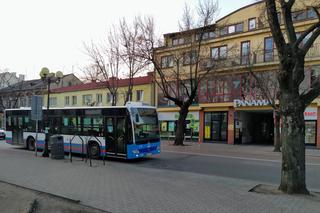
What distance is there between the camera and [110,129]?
13.4m

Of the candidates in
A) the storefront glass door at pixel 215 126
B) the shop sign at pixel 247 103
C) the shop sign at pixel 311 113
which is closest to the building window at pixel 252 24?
the shop sign at pixel 247 103

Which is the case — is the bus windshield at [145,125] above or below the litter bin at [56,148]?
above

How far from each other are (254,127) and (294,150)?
23344 mm

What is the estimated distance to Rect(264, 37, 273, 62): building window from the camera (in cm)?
2398

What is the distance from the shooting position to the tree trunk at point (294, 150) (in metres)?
7.11

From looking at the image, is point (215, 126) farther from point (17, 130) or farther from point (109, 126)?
point (17, 130)

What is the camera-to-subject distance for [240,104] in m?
24.6

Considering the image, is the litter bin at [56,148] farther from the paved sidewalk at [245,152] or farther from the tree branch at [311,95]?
the tree branch at [311,95]

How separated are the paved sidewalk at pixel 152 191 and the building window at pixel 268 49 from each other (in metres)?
17.6

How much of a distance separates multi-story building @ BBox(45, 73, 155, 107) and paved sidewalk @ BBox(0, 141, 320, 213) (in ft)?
64.6

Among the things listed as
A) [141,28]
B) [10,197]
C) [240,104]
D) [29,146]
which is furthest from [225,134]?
[10,197]

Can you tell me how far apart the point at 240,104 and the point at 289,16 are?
1768 centimetres

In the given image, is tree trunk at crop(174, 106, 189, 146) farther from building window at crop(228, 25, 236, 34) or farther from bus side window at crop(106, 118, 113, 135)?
building window at crop(228, 25, 236, 34)

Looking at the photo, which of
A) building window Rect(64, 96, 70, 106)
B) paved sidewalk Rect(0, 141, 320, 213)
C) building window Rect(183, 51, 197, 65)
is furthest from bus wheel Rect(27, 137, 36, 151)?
building window Rect(64, 96, 70, 106)
